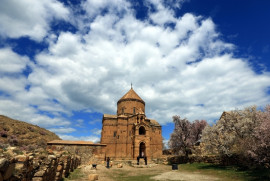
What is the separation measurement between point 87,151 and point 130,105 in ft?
43.3

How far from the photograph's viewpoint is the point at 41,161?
7.38 meters

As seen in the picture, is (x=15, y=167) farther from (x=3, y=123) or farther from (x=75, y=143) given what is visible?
(x=3, y=123)

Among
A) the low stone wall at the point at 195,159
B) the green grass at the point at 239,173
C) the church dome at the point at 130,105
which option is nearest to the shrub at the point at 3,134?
the church dome at the point at 130,105

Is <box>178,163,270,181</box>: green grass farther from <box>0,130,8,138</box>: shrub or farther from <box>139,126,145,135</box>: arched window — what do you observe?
<box>0,130,8,138</box>: shrub

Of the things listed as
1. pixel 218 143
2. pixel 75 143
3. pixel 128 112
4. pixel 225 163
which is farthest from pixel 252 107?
pixel 75 143

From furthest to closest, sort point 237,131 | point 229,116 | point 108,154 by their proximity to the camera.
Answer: point 108,154 → point 229,116 → point 237,131

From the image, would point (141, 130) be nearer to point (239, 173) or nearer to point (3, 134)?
point (239, 173)

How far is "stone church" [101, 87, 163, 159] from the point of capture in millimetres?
30609

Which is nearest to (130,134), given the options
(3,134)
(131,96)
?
(131,96)

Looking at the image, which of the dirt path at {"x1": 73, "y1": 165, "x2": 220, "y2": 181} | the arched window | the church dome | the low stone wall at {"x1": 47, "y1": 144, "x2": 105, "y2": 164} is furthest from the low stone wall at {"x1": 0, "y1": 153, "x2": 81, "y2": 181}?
the church dome

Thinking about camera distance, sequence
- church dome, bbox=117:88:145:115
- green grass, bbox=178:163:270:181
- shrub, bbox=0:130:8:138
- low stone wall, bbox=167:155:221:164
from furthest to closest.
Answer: church dome, bbox=117:88:145:115
shrub, bbox=0:130:8:138
low stone wall, bbox=167:155:221:164
green grass, bbox=178:163:270:181

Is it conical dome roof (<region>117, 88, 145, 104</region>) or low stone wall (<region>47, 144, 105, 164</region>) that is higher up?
conical dome roof (<region>117, 88, 145, 104</region>)

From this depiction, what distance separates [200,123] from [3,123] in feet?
144

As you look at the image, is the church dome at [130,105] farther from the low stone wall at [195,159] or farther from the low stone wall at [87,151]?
the low stone wall at [195,159]
